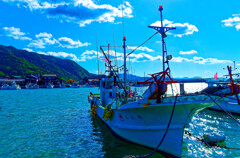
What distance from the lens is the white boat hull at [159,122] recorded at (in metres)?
9.14

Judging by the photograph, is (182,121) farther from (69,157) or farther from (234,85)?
(69,157)

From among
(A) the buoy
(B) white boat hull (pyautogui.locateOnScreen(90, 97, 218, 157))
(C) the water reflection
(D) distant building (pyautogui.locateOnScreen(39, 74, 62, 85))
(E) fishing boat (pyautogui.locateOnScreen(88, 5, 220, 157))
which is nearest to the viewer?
(E) fishing boat (pyautogui.locateOnScreen(88, 5, 220, 157))

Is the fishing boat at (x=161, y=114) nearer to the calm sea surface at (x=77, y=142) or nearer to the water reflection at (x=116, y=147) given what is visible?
the water reflection at (x=116, y=147)

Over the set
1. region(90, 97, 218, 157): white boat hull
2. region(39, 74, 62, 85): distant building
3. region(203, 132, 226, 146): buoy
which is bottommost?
region(203, 132, 226, 146): buoy

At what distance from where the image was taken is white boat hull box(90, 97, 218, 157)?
30.0 ft

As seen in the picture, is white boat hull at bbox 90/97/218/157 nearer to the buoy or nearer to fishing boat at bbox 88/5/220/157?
fishing boat at bbox 88/5/220/157

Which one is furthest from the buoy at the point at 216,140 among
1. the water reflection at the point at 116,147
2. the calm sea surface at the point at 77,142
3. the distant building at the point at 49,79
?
the distant building at the point at 49,79

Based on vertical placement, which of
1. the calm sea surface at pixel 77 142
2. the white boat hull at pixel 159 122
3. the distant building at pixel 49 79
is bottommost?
the calm sea surface at pixel 77 142

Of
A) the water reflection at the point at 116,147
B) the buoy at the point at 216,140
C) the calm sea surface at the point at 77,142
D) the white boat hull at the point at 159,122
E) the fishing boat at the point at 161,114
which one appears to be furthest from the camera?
the buoy at the point at 216,140

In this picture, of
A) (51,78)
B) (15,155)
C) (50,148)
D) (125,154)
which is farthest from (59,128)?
(51,78)

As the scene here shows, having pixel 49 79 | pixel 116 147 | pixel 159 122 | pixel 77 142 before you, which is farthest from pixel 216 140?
pixel 49 79

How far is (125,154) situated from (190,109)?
4.91 m

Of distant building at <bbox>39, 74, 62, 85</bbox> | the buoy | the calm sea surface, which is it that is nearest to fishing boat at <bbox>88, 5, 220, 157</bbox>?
the calm sea surface

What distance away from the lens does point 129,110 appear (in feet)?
35.9
